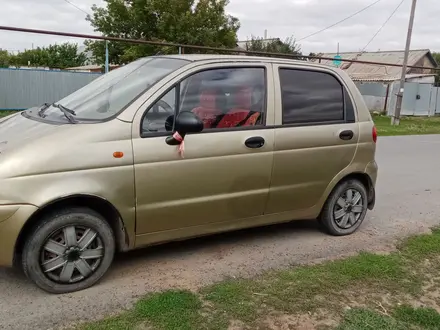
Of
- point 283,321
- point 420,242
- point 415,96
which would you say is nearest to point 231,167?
point 283,321

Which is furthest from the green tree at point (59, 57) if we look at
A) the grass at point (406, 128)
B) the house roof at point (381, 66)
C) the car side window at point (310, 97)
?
the car side window at point (310, 97)

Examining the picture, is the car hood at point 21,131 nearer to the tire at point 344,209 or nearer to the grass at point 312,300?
the grass at point 312,300

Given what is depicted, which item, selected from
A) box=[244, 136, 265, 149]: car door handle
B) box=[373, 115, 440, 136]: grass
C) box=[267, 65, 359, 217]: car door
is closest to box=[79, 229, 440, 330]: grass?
box=[267, 65, 359, 217]: car door

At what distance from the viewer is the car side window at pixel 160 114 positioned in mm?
3596

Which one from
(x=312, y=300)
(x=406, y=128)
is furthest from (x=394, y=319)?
(x=406, y=128)

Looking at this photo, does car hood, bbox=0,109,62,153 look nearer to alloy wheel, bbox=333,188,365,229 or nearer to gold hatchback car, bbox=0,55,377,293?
gold hatchback car, bbox=0,55,377,293

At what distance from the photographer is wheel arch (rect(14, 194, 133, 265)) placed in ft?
10.7

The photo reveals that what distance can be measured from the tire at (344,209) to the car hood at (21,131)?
2.83m

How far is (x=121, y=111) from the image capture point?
11.7 feet

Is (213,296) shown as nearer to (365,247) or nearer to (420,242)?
(365,247)

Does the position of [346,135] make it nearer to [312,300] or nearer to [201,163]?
[201,163]

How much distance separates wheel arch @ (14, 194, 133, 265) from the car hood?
49cm

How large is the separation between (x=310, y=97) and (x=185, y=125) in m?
1.53

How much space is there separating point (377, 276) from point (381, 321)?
2.55 ft
